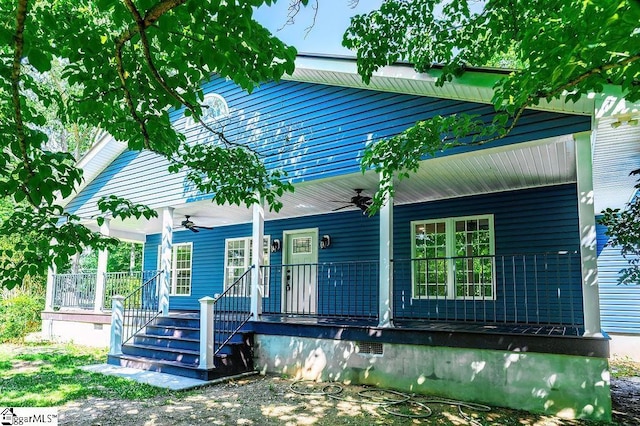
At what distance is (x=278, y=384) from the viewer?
6.61 metres

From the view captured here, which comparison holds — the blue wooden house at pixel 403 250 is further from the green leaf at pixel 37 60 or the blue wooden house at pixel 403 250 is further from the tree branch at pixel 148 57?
the green leaf at pixel 37 60

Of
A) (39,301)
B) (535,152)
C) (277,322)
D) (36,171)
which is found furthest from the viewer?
(39,301)

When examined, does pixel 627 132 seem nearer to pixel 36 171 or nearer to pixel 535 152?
pixel 535 152

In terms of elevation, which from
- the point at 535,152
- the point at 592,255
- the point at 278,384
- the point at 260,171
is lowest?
the point at 278,384

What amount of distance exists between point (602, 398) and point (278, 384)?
13.6ft

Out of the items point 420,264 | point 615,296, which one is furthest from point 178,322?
point 615,296

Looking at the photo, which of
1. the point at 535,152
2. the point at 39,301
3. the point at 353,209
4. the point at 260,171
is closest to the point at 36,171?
the point at 260,171

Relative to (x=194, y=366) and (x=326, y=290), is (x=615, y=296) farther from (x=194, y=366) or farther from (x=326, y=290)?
(x=194, y=366)

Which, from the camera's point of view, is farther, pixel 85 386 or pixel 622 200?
pixel 622 200

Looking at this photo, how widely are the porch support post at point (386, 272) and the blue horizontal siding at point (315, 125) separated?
931 mm

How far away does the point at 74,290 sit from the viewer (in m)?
12.2

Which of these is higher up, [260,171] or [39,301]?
[260,171]

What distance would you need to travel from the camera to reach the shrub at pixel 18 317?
459 inches

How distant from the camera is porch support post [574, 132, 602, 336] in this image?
5047 mm
